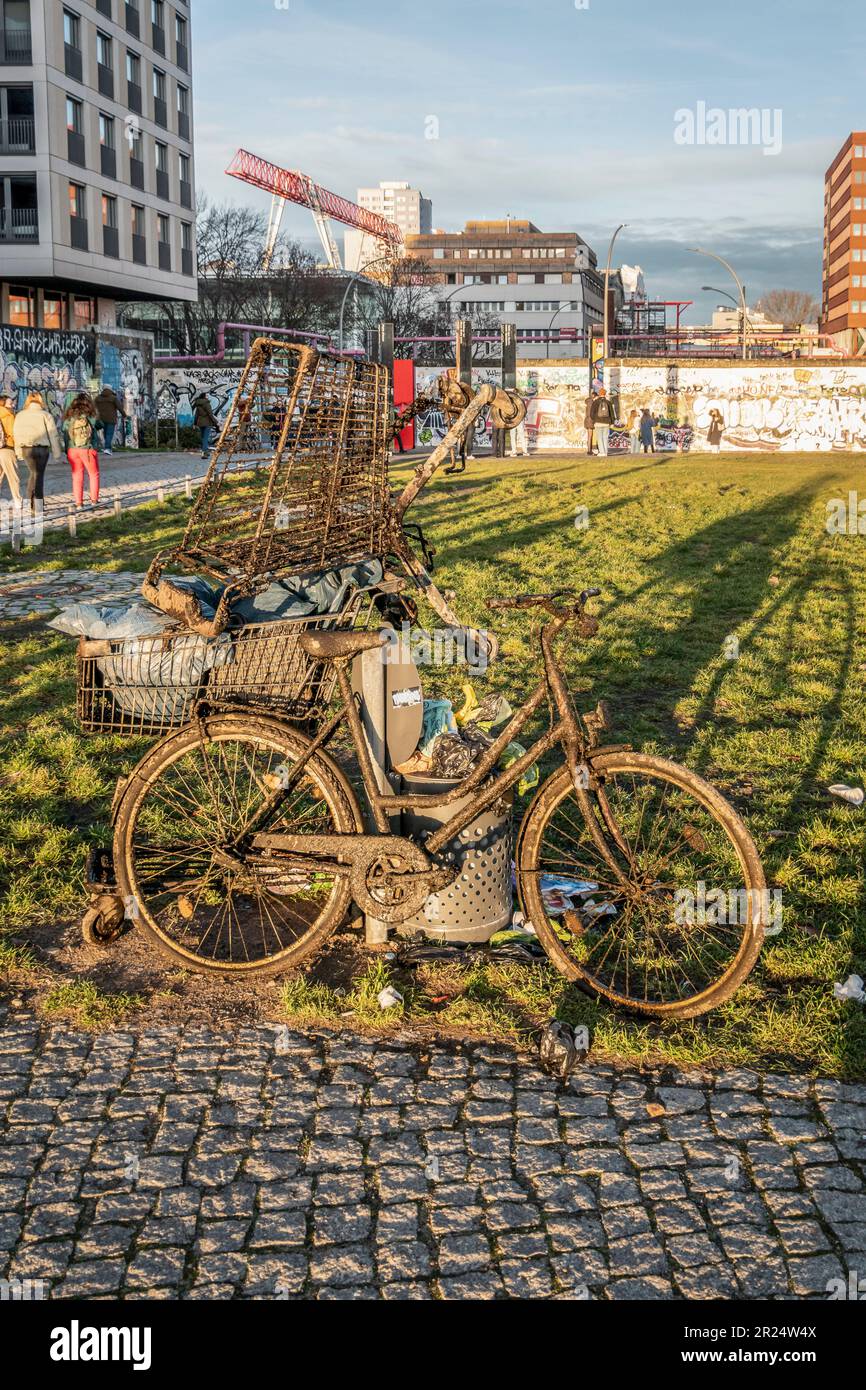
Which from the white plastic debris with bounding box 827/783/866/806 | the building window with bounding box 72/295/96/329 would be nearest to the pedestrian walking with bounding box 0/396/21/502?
the white plastic debris with bounding box 827/783/866/806

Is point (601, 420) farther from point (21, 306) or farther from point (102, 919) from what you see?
point (102, 919)

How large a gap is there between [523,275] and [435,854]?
139784 millimetres

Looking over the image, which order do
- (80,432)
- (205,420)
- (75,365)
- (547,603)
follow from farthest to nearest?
(75,365)
(205,420)
(80,432)
(547,603)

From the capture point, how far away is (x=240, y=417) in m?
4.50

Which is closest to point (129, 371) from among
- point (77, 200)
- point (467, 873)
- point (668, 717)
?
point (77, 200)

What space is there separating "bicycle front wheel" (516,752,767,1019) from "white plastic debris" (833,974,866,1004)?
Answer: 356 millimetres

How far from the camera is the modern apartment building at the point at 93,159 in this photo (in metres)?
41.2

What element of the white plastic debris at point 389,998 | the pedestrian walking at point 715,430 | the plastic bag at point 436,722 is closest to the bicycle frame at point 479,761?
the plastic bag at point 436,722

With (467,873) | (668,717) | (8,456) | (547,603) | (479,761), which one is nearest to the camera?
(547,603)

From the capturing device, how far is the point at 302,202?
280ft

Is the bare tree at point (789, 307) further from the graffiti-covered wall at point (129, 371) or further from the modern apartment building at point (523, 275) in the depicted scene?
the graffiti-covered wall at point (129, 371)

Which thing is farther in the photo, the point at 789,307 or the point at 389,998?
the point at 789,307

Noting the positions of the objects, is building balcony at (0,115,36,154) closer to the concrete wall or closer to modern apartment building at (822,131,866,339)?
the concrete wall
